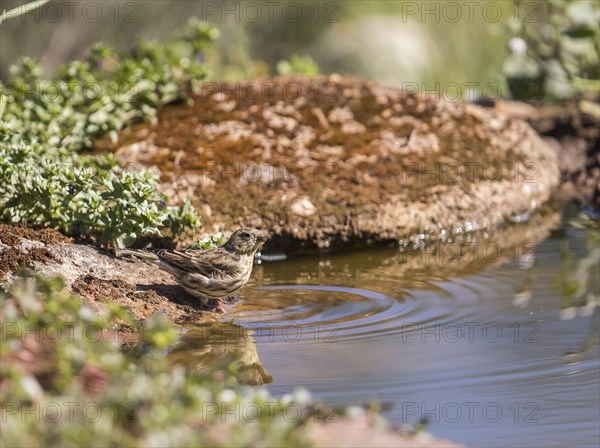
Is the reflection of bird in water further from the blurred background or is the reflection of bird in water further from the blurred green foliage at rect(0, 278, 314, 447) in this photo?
the blurred background

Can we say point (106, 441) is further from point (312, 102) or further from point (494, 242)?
point (312, 102)

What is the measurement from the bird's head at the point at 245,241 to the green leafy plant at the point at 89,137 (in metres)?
0.45

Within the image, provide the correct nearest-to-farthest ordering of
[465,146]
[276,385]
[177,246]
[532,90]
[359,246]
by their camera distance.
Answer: [276,385], [177,246], [359,246], [465,146], [532,90]

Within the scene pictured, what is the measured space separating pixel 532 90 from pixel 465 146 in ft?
8.15

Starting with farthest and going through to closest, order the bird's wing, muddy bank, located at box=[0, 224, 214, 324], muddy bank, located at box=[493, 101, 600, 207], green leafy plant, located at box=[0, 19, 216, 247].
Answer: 1. muddy bank, located at box=[493, 101, 600, 207]
2. green leafy plant, located at box=[0, 19, 216, 247]
3. the bird's wing
4. muddy bank, located at box=[0, 224, 214, 324]

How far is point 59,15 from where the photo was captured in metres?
12.3

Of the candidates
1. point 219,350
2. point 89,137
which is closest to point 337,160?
point 89,137

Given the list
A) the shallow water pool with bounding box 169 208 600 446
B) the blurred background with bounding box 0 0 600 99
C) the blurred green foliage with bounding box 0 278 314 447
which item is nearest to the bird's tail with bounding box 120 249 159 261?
the shallow water pool with bounding box 169 208 600 446

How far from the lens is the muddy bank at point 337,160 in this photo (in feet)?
20.6

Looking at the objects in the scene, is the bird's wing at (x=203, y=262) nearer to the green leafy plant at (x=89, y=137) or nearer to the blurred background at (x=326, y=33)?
the green leafy plant at (x=89, y=137)

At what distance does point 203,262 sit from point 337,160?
216cm

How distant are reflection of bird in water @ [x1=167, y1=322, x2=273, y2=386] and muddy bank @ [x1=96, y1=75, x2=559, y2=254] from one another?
1570 millimetres

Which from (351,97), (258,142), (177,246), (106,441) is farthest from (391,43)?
(106,441)

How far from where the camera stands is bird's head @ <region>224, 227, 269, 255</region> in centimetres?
493
